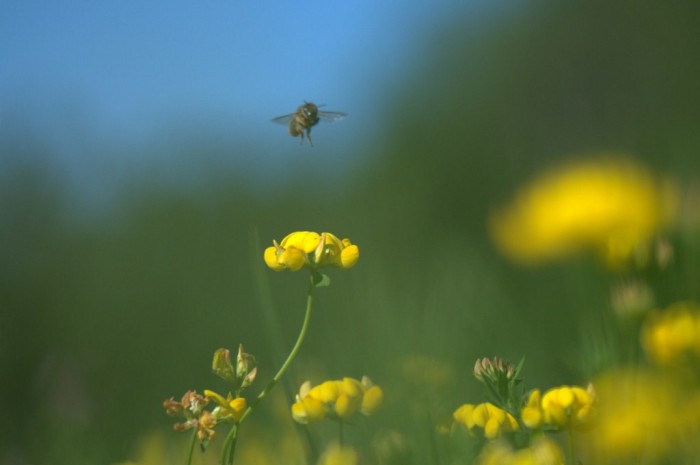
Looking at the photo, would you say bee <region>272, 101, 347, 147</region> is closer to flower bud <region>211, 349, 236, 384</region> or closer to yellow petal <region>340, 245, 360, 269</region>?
yellow petal <region>340, 245, 360, 269</region>

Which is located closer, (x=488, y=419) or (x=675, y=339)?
(x=488, y=419)

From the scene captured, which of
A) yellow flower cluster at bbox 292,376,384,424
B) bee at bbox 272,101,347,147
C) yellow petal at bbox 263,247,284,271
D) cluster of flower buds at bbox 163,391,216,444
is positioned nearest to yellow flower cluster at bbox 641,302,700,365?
yellow flower cluster at bbox 292,376,384,424

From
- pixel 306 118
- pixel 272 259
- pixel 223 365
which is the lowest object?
pixel 223 365

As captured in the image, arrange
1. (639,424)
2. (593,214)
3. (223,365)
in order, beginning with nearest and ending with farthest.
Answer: (223,365), (639,424), (593,214)

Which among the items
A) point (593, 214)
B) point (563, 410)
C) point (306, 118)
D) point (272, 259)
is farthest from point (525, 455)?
point (306, 118)

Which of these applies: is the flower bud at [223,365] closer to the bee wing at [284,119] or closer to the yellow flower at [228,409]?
the yellow flower at [228,409]

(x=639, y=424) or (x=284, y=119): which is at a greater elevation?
(x=284, y=119)

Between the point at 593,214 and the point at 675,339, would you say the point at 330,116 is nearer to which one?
the point at 593,214

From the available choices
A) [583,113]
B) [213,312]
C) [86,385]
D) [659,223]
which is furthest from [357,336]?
[583,113]
